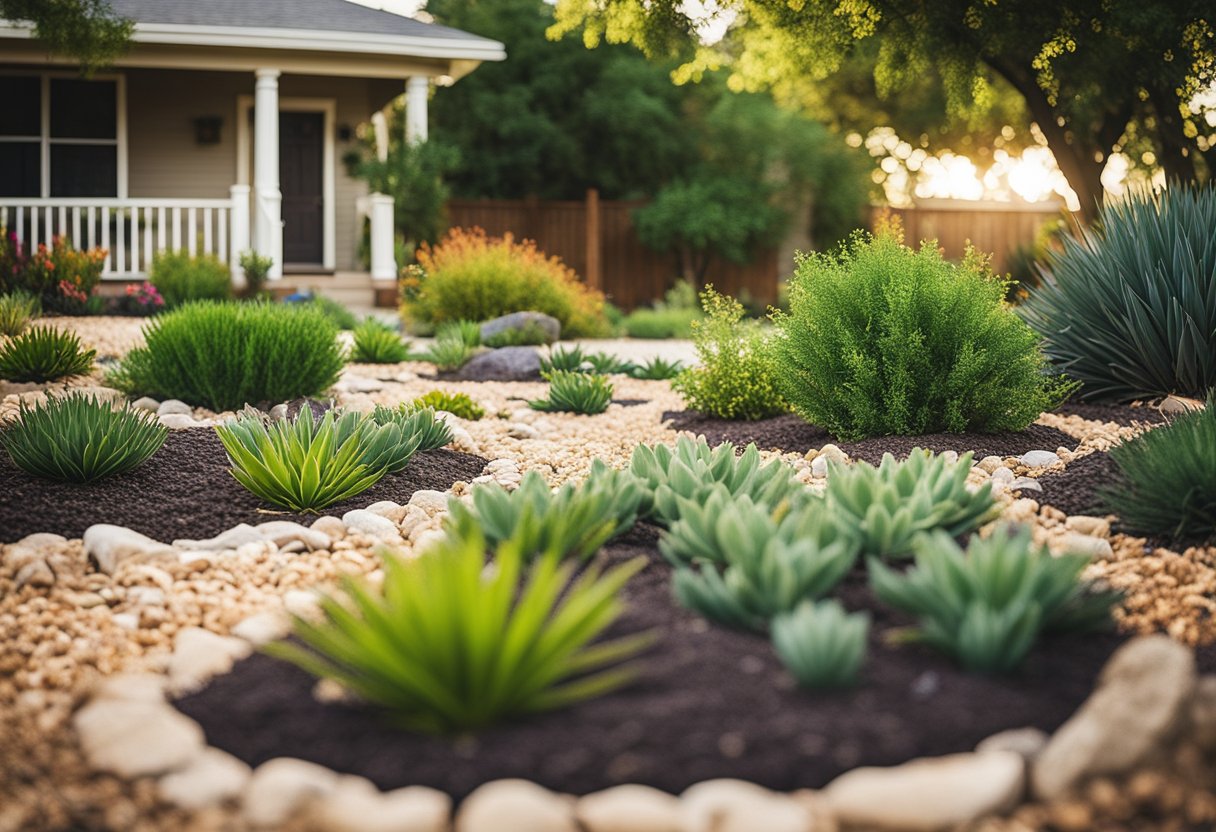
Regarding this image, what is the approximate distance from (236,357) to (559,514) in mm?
4073

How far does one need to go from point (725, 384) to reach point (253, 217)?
462 inches

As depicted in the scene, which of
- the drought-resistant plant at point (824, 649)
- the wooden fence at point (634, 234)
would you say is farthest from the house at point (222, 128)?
the drought-resistant plant at point (824, 649)

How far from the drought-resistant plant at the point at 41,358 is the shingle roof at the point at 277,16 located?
8352 millimetres

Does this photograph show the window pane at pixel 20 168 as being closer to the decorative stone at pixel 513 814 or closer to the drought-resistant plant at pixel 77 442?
the drought-resistant plant at pixel 77 442

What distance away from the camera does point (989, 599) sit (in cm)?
296

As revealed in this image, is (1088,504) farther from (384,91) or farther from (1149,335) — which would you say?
(384,91)

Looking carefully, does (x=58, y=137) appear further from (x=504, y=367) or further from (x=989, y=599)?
(x=989, y=599)

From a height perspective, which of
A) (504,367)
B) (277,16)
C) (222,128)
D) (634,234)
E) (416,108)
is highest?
(277,16)

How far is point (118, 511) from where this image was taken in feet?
16.2

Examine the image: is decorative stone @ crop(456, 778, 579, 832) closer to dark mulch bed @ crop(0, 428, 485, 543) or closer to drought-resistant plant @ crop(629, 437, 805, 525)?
drought-resistant plant @ crop(629, 437, 805, 525)

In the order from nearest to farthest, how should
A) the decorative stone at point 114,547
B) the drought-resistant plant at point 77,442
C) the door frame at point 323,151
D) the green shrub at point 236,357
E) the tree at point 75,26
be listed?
the decorative stone at point 114,547, the drought-resistant plant at point 77,442, the green shrub at point 236,357, the tree at point 75,26, the door frame at point 323,151

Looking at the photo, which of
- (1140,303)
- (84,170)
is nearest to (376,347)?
(1140,303)

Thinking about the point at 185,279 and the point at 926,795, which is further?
Result: the point at 185,279

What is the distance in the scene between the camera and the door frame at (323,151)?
1742 cm
